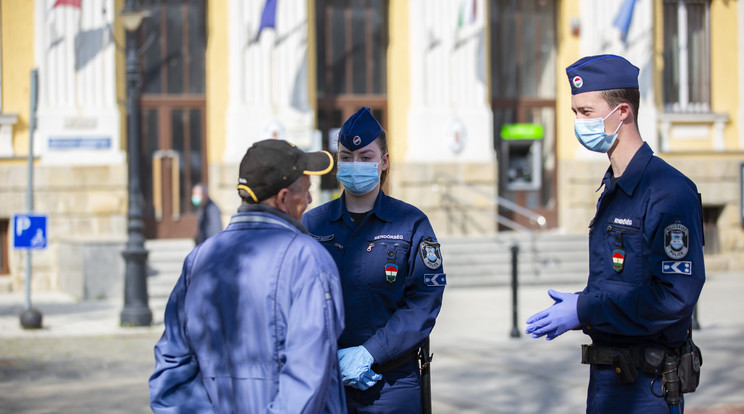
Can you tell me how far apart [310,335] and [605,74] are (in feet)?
5.49

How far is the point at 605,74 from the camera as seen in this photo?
12.9ft

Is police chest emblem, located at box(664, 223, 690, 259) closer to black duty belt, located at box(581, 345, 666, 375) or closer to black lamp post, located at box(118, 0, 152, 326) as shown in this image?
black duty belt, located at box(581, 345, 666, 375)

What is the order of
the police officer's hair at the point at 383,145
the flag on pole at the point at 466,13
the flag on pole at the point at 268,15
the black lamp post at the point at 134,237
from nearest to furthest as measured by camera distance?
1. the police officer's hair at the point at 383,145
2. the black lamp post at the point at 134,237
3. the flag on pole at the point at 268,15
4. the flag on pole at the point at 466,13

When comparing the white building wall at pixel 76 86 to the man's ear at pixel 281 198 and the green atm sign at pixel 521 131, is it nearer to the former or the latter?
the green atm sign at pixel 521 131

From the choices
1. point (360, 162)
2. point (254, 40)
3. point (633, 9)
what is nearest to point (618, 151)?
point (360, 162)

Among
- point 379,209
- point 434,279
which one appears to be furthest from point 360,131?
point 434,279

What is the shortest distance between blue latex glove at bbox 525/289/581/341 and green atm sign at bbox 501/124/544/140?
19.0 metres

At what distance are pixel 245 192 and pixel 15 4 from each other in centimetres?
1761

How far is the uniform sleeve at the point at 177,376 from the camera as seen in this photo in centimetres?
340

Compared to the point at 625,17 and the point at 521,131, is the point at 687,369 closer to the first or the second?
the point at 625,17

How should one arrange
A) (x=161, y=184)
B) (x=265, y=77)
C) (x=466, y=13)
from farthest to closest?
1. (x=161, y=184)
2. (x=466, y=13)
3. (x=265, y=77)

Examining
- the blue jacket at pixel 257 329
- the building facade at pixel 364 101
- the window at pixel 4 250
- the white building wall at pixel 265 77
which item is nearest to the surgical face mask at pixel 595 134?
the blue jacket at pixel 257 329

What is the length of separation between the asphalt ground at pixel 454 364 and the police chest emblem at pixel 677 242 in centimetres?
452

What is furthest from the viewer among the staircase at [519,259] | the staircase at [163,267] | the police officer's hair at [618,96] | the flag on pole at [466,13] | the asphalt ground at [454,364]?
the flag on pole at [466,13]
